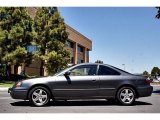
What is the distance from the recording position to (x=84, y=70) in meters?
11.6

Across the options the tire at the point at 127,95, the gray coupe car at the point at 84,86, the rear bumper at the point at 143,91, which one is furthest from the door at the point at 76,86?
the rear bumper at the point at 143,91

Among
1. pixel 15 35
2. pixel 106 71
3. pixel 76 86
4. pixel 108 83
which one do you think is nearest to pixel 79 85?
pixel 76 86

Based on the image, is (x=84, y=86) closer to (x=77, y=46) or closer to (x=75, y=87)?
(x=75, y=87)

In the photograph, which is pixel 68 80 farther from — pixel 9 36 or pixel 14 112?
pixel 9 36

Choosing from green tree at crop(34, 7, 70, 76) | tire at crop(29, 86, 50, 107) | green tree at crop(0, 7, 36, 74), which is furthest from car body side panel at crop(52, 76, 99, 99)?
green tree at crop(34, 7, 70, 76)

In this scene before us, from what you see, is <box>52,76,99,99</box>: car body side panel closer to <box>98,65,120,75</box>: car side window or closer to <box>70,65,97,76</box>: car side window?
<box>70,65,97,76</box>: car side window

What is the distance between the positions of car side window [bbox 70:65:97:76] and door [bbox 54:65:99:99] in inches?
1.3

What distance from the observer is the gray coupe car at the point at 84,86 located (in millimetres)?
11156

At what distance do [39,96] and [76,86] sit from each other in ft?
3.87

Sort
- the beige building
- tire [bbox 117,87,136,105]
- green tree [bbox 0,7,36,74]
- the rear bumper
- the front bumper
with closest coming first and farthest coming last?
1. the front bumper
2. tire [bbox 117,87,136,105]
3. the rear bumper
4. green tree [bbox 0,7,36,74]
5. the beige building

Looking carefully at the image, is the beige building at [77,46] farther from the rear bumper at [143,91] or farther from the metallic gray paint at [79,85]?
the metallic gray paint at [79,85]

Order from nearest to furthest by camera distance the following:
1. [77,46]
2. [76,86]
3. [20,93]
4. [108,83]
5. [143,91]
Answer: [20,93] < [76,86] < [108,83] < [143,91] < [77,46]

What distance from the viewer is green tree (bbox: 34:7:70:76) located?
4293 centimetres
